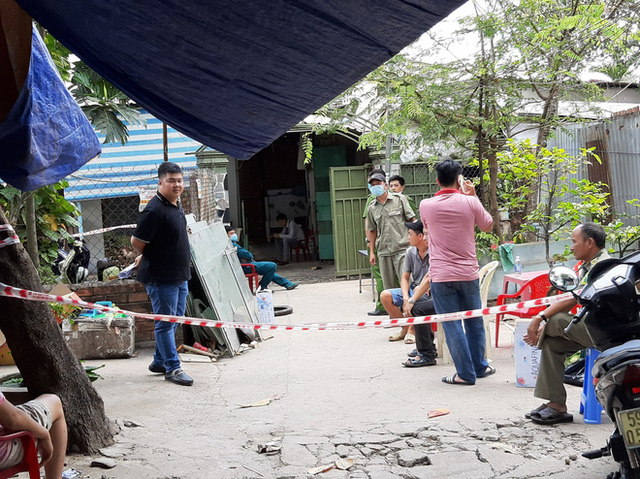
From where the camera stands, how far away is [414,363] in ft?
22.4

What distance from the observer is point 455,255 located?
5.98m

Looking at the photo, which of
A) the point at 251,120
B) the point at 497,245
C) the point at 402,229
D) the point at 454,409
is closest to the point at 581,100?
the point at 497,245

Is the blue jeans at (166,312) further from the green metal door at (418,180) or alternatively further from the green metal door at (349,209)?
the green metal door at (418,180)

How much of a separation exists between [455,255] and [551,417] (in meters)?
1.68

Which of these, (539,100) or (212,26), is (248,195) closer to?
(539,100)

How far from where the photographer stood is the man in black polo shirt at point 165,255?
21.5ft

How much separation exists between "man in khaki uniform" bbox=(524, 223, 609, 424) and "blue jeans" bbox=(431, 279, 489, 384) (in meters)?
1.14

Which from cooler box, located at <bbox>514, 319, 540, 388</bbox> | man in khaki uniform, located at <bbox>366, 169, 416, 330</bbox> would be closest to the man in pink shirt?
cooler box, located at <bbox>514, 319, 540, 388</bbox>

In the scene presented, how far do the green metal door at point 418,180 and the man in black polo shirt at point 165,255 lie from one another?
8.12 meters

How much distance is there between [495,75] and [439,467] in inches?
254

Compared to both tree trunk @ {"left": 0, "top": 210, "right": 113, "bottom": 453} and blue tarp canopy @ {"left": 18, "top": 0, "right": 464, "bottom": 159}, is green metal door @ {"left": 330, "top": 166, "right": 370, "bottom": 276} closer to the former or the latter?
tree trunk @ {"left": 0, "top": 210, "right": 113, "bottom": 453}

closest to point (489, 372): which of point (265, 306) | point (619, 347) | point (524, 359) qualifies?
point (524, 359)

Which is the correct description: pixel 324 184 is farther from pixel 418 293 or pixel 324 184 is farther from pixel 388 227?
pixel 418 293

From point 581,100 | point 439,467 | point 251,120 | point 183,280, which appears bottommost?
point 439,467
